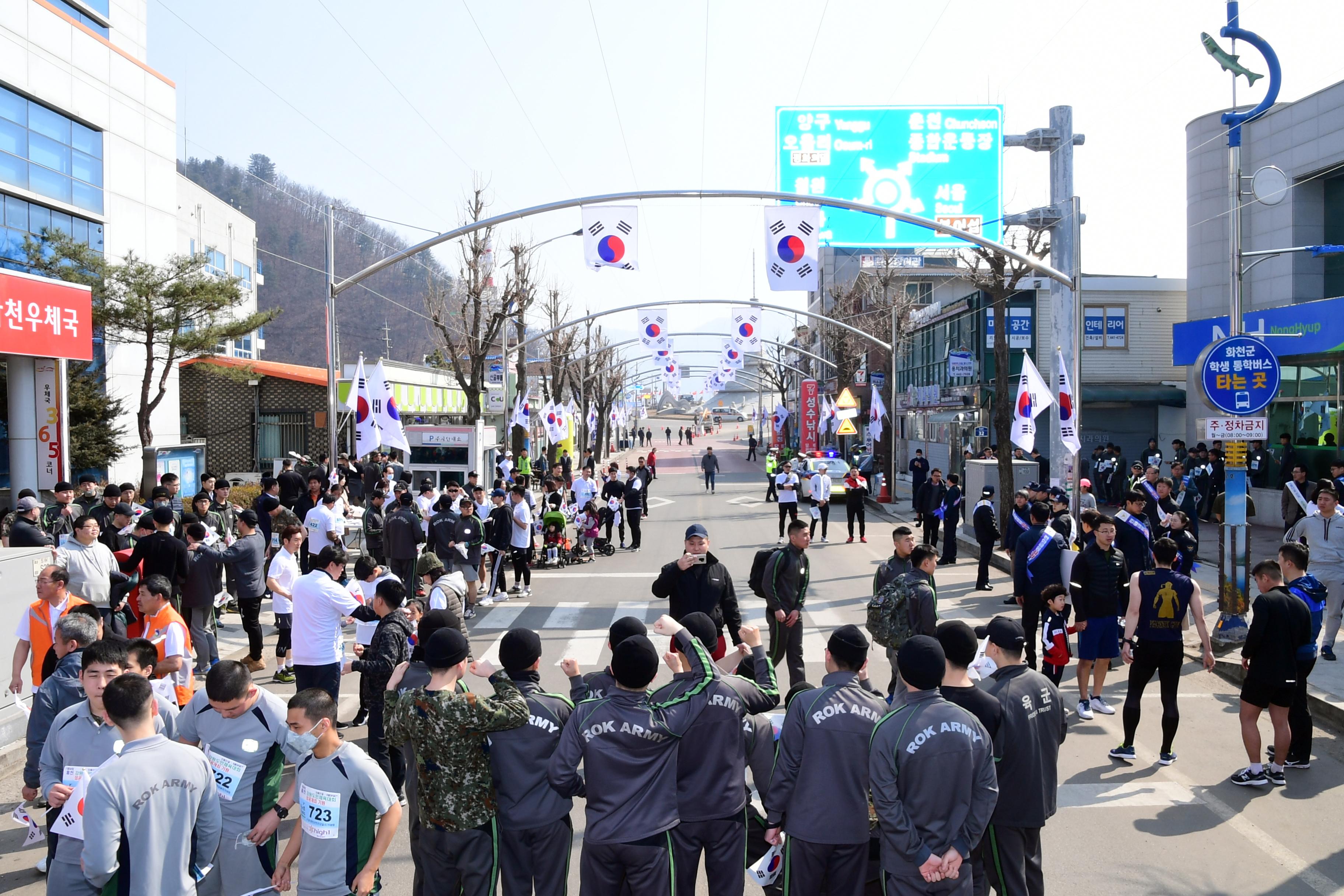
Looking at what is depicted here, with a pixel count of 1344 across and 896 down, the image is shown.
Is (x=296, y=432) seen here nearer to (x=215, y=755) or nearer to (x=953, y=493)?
(x=953, y=493)

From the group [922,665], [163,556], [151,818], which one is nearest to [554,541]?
[163,556]

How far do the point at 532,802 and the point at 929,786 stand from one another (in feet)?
6.08

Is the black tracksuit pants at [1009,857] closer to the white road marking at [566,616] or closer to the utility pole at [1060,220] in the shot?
the white road marking at [566,616]

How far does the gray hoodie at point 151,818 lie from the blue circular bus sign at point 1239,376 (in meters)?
10.8

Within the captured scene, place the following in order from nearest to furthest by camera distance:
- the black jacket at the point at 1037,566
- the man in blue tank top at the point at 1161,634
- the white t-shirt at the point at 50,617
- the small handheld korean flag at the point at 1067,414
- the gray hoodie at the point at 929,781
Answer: the gray hoodie at the point at 929,781, the white t-shirt at the point at 50,617, the man in blue tank top at the point at 1161,634, the black jacket at the point at 1037,566, the small handheld korean flag at the point at 1067,414

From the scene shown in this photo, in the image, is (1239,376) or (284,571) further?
(1239,376)

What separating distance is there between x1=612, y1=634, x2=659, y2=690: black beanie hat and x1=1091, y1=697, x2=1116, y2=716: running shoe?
6.32 meters

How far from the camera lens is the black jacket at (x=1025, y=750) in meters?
4.79

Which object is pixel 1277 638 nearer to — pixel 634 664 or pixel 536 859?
pixel 634 664

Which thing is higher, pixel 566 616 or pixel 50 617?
pixel 50 617

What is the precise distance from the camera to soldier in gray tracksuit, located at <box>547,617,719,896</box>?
4.39m

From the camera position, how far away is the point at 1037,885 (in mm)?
4992

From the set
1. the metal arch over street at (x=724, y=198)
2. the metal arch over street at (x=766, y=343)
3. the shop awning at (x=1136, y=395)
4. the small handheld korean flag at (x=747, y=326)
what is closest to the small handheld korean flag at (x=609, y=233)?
the metal arch over street at (x=724, y=198)

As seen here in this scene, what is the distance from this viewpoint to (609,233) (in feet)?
49.5
